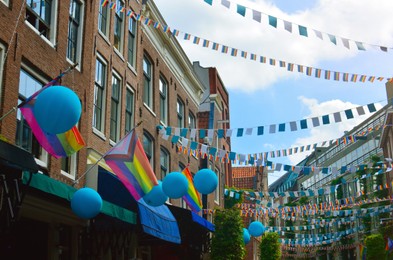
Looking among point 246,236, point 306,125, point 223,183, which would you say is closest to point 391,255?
point 223,183

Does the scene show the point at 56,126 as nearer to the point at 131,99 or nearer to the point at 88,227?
the point at 88,227

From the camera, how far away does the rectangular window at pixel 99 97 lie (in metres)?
15.9

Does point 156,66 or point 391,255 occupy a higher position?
point 156,66

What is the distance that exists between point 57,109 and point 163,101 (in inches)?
620

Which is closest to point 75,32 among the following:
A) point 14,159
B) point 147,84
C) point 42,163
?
point 42,163

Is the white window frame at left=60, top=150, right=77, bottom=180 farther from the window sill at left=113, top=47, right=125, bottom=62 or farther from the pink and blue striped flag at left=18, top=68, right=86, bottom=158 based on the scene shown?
the window sill at left=113, top=47, right=125, bottom=62

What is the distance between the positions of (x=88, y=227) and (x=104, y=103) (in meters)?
4.08

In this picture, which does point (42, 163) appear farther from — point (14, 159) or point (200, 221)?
point (200, 221)

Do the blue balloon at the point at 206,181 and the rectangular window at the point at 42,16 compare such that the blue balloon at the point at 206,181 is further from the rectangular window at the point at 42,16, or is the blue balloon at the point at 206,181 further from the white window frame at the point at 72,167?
the rectangular window at the point at 42,16

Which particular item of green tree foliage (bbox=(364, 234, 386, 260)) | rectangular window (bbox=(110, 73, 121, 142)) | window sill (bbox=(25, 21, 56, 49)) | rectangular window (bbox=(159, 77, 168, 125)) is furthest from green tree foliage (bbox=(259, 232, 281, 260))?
window sill (bbox=(25, 21, 56, 49))

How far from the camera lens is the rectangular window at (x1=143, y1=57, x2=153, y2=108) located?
21092 mm

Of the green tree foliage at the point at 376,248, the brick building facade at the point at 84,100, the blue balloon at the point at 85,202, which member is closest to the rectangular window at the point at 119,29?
the brick building facade at the point at 84,100

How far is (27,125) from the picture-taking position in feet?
39.6

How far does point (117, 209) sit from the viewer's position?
41.3ft
